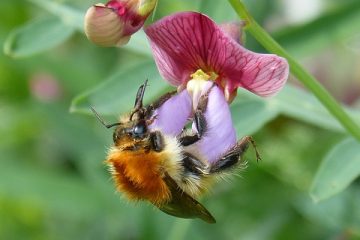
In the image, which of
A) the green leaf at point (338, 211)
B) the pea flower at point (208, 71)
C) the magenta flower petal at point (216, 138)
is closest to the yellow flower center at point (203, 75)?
the pea flower at point (208, 71)

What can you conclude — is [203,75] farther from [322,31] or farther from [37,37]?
[322,31]

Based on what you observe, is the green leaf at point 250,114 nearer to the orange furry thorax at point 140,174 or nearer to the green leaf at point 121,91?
the green leaf at point 121,91

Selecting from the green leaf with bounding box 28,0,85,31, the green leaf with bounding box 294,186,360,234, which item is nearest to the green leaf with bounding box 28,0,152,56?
the green leaf with bounding box 28,0,85,31

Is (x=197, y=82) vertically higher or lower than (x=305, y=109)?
higher

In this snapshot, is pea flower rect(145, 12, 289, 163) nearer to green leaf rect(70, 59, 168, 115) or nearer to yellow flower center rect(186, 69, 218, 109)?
yellow flower center rect(186, 69, 218, 109)

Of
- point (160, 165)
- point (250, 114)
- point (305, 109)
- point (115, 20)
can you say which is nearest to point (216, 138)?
point (160, 165)

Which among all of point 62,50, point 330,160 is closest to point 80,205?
point 62,50
